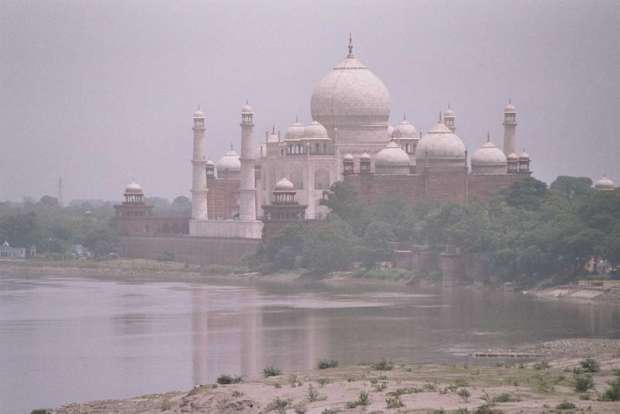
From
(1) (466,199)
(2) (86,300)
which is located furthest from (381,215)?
(2) (86,300)

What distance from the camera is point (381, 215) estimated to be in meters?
69.6

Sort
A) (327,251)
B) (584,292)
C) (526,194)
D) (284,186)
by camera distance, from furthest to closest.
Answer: (284,186) < (526,194) < (327,251) < (584,292)

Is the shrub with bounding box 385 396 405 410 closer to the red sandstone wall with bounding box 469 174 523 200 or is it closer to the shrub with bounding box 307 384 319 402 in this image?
the shrub with bounding box 307 384 319 402

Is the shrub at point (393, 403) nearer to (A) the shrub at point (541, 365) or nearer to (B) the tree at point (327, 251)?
(A) the shrub at point (541, 365)

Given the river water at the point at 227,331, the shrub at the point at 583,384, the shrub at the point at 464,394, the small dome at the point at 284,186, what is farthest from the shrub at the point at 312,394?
the small dome at the point at 284,186

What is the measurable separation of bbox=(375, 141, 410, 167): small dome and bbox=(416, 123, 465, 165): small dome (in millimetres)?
724

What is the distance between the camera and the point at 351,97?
74812 mm

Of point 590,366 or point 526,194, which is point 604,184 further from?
point 590,366

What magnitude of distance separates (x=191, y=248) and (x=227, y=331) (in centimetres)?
2865

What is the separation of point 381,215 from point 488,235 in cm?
1099

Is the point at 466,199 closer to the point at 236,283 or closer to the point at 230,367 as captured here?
the point at 236,283

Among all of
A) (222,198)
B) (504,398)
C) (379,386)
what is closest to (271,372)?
(379,386)

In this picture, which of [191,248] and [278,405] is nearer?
[278,405]

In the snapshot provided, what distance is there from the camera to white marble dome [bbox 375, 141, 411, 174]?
72750mm
